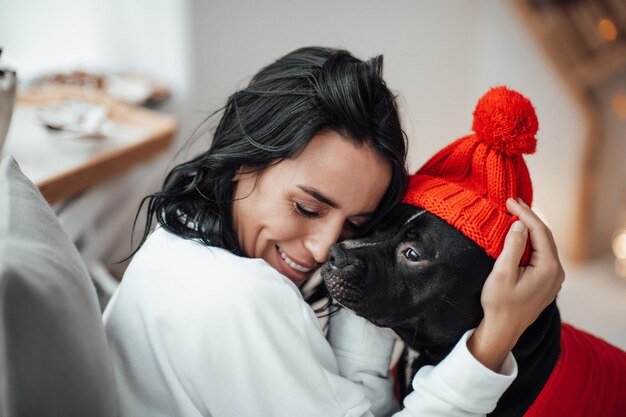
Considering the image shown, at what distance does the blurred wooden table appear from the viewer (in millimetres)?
1391

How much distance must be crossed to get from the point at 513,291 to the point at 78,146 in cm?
120

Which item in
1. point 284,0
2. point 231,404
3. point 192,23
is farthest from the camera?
point 284,0

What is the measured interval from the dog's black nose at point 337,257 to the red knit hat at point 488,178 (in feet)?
0.44

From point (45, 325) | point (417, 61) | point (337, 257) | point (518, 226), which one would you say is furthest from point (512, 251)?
point (417, 61)

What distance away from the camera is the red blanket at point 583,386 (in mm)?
918

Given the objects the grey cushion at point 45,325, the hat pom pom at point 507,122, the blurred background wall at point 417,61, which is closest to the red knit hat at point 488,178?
the hat pom pom at point 507,122

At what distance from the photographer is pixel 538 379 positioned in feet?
3.16

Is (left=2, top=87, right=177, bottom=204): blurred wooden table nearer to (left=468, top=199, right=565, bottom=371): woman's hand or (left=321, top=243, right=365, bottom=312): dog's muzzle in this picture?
(left=321, top=243, right=365, bottom=312): dog's muzzle

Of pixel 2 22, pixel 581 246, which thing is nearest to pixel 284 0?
pixel 2 22

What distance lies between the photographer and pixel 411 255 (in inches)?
37.9

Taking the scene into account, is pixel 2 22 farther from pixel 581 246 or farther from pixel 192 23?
pixel 581 246

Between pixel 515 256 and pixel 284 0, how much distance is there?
2.06 metres

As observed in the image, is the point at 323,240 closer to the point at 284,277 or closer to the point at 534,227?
the point at 284,277

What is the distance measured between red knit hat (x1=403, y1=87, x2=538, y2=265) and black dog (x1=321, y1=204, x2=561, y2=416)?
0.08 ft
